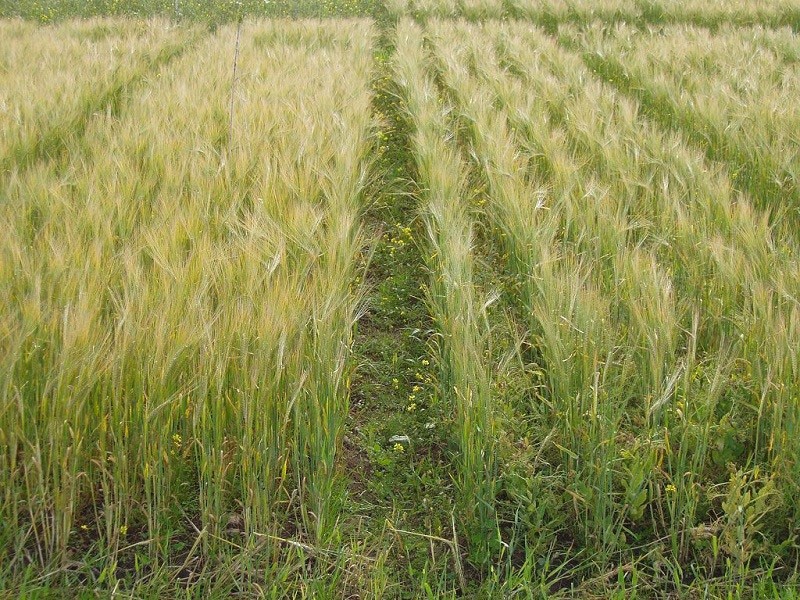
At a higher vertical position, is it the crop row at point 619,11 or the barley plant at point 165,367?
the crop row at point 619,11

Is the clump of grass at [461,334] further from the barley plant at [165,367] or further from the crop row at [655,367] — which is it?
the barley plant at [165,367]

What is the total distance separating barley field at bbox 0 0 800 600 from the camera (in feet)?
4.88

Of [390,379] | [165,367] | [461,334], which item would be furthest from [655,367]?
[165,367]

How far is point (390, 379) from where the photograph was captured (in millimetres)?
2225

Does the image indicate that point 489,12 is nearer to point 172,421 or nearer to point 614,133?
point 614,133

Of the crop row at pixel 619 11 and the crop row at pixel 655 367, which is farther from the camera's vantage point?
the crop row at pixel 619 11

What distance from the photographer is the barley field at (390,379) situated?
4.88 ft

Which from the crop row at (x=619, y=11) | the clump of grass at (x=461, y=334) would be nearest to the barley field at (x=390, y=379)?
the clump of grass at (x=461, y=334)

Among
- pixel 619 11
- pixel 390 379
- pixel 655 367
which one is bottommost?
pixel 390 379

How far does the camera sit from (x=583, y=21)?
8.52 m

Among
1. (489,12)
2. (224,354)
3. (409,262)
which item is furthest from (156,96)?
(489,12)

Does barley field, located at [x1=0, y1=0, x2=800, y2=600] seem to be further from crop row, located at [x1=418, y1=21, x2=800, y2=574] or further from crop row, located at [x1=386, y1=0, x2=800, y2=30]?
crop row, located at [x1=386, y1=0, x2=800, y2=30]

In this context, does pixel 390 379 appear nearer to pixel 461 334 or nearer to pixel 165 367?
pixel 461 334

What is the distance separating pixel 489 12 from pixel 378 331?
7.43m
